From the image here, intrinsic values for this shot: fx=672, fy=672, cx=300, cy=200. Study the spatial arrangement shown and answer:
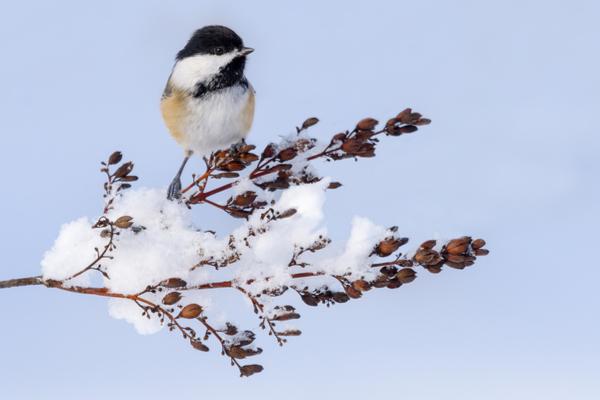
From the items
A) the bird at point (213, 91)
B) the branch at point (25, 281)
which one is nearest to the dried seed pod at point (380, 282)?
the branch at point (25, 281)

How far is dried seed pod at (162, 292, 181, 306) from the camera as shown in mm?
2793

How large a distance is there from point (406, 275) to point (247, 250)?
69cm

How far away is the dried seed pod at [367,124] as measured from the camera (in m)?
2.91

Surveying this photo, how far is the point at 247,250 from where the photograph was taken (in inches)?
115

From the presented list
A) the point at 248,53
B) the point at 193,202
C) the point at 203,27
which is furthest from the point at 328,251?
the point at 203,27

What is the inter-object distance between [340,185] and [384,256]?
40cm

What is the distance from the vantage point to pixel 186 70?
4133 millimetres

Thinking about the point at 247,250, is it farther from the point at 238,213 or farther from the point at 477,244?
the point at 477,244

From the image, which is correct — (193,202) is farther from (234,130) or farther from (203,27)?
(203,27)

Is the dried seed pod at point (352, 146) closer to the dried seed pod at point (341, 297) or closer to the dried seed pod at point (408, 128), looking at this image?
the dried seed pod at point (408, 128)

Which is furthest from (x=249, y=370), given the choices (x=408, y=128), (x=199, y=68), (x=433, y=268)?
(x=199, y=68)

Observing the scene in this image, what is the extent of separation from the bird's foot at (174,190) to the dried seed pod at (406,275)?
1.17 meters

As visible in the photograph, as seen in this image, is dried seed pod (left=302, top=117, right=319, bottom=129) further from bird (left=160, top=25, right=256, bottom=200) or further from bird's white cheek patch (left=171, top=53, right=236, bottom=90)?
bird's white cheek patch (left=171, top=53, right=236, bottom=90)

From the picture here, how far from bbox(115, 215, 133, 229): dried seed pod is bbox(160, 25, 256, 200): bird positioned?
3.80 feet
